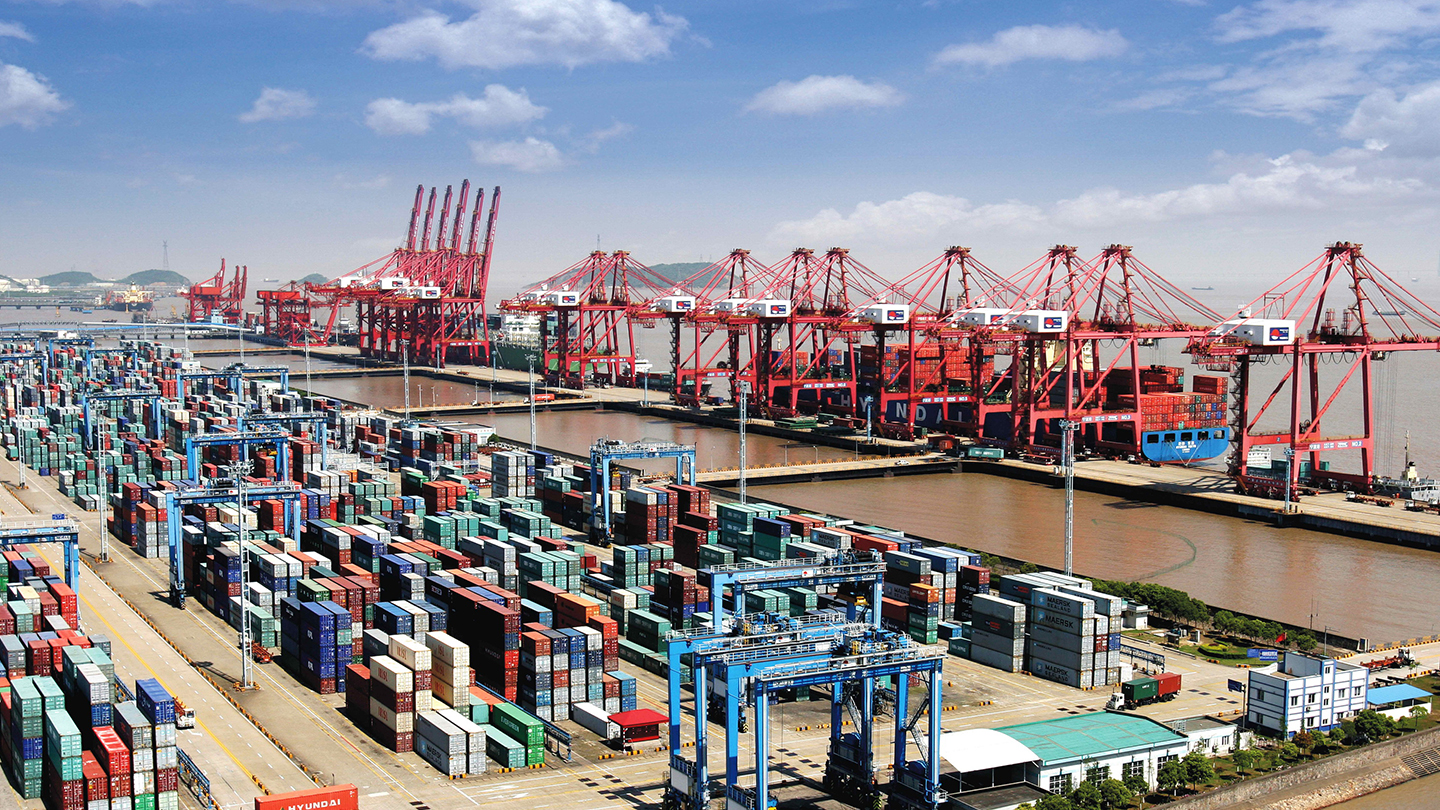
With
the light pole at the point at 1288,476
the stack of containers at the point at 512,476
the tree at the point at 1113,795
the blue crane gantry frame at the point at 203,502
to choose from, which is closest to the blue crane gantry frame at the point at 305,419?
the stack of containers at the point at 512,476

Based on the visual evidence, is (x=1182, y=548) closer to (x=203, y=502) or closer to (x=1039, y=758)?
(x=1039, y=758)

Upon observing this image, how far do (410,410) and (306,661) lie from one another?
6297cm

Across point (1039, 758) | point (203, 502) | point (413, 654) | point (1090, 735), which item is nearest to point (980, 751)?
point (1039, 758)

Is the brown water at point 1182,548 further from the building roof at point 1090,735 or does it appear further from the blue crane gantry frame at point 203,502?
the blue crane gantry frame at point 203,502

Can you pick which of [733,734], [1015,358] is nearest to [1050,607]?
[733,734]

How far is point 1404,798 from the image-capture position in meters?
29.7

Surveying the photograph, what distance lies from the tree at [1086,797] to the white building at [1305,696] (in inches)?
271

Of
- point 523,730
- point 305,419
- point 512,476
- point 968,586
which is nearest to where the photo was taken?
point 523,730

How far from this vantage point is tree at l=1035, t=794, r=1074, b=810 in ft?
85.1

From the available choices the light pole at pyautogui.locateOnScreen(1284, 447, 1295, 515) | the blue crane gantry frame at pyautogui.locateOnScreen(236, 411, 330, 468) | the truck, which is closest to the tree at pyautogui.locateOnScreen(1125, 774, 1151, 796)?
the truck

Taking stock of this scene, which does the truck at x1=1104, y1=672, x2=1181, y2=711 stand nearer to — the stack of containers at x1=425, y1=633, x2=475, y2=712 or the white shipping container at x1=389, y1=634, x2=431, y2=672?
the stack of containers at x1=425, y1=633, x2=475, y2=712

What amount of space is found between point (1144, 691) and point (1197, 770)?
5.18m

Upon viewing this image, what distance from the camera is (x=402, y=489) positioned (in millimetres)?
60062

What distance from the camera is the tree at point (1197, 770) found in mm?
27875
